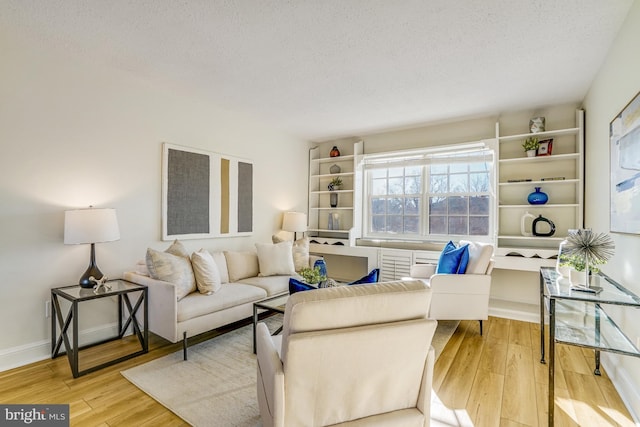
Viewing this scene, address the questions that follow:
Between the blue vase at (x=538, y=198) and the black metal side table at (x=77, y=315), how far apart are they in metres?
4.22

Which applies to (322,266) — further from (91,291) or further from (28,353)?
(28,353)

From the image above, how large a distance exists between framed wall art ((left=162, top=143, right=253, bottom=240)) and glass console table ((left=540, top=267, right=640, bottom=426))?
11.0 feet

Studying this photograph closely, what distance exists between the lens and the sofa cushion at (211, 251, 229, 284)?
A: 3435 mm

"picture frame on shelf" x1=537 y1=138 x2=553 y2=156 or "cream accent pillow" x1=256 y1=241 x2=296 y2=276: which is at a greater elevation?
"picture frame on shelf" x1=537 y1=138 x2=553 y2=156

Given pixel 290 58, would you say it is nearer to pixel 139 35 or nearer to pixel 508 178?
pixel 139 35

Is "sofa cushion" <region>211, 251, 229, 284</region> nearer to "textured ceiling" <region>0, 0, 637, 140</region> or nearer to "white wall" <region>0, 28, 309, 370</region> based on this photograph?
"white wall" <region>0, 28, 309, 370</region>

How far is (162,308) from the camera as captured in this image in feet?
8.48

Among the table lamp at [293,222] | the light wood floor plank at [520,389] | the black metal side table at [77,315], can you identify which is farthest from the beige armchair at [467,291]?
the black metal side table at [77,315]

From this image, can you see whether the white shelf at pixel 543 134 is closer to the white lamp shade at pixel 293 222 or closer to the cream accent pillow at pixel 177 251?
the white lamp shade at pixel 293 222

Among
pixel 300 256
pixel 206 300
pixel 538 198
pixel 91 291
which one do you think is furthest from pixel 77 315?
pixel 538 198

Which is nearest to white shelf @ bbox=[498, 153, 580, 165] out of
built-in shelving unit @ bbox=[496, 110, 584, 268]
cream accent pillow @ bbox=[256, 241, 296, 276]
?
built-in shelving unit @ bbox=[496, 110, 584, 268]

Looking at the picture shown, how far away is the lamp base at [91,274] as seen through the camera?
2.57m

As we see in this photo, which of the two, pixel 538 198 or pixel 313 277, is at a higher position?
pixel 538 198

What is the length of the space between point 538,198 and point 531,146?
2.05 feet
